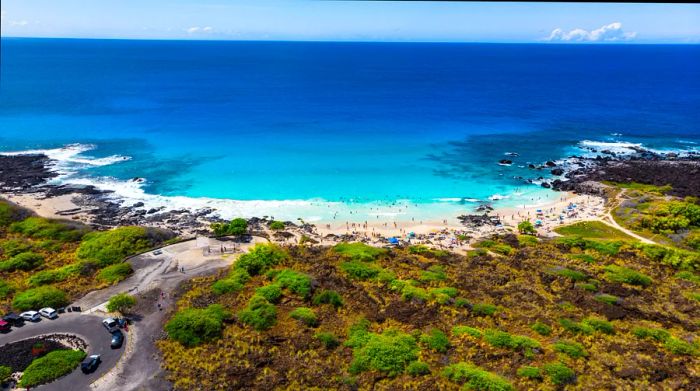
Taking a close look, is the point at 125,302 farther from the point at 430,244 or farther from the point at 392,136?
the point at 392,136

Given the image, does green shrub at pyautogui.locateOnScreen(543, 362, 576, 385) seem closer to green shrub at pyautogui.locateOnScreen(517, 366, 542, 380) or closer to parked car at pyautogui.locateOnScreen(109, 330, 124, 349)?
green shrub at pyautogui.locateOnScreen(517, 366, 542, 380)

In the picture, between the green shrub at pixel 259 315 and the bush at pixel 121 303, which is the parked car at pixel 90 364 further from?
the green shrub at pixel 259 315

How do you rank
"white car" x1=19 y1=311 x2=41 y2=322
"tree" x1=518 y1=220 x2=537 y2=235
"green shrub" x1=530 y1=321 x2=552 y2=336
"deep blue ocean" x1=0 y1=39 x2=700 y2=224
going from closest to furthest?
"green shrub" x1=530 y1=321 x2=552 y2=336
"white car" x1=19 y1=311 x2=41 y2=322
"tree" x1=518 y1=220 x2=537 y2=235
"deep blue ocean" x1=0 y1=39 x2=700 y2=224

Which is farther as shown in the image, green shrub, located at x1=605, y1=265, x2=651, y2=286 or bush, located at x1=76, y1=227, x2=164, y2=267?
bush, located at x1=76, y1=227, x2=164, y2=267

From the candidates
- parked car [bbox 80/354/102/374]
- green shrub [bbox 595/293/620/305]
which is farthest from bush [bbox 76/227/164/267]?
green shrub [bbox 595/293/620/305]

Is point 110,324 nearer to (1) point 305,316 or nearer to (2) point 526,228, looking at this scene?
(1) point 305,316
